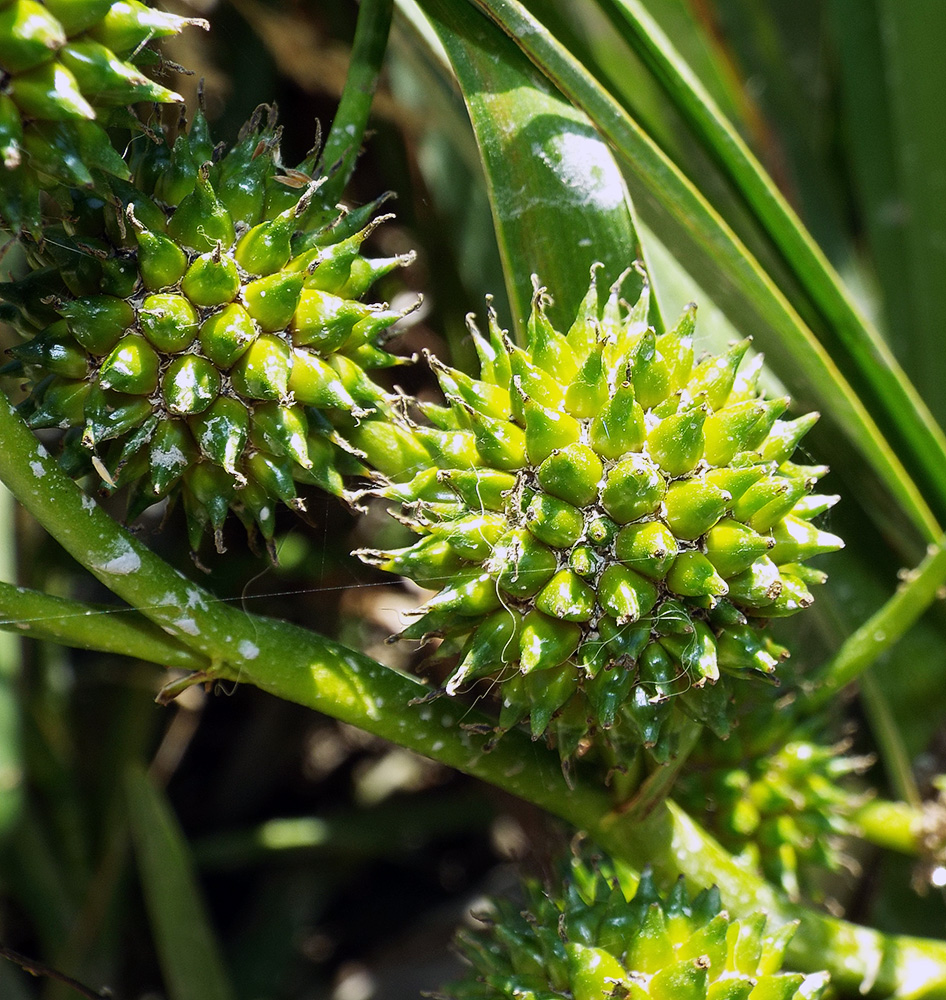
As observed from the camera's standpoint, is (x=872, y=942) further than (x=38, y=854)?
No

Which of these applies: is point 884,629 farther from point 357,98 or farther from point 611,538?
point 357,98

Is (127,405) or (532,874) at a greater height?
(127,405)

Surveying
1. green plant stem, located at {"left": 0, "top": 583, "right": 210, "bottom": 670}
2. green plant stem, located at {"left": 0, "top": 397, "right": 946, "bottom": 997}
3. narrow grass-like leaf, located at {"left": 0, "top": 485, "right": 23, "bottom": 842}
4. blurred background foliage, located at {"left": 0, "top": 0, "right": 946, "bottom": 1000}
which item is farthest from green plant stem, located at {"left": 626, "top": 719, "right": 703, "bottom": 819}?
narrow grass-like leaf, located at {"left": 0, "top": 485, "right": 23, "bottom": 842}

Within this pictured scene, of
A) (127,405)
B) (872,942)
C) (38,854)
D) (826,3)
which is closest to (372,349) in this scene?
(127,405)

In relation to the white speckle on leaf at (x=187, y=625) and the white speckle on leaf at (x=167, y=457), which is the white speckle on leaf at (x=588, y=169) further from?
the white speckle on leaf at (x=187, y=625)

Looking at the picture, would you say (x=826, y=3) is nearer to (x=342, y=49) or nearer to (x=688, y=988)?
(x=342, y=49)

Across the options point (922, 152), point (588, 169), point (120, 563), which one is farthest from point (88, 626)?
point (922, 152)
